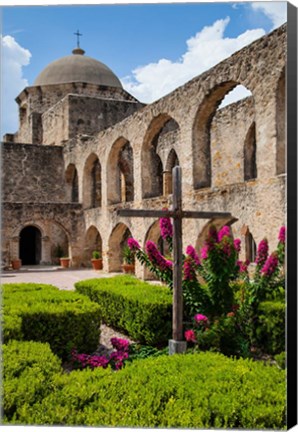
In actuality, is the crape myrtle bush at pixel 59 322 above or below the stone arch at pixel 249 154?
below

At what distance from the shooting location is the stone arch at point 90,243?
1828cm

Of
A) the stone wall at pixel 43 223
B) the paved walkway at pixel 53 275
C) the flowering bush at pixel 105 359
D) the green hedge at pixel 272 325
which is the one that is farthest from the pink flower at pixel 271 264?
the stone wall at pixel 43 223

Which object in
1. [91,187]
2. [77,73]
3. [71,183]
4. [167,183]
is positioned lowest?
[91,187]

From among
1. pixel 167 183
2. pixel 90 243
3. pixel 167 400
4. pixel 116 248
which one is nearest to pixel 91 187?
pixel 90 243

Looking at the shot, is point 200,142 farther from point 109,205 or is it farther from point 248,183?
point 109,205

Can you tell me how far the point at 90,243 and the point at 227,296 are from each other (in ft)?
42.2

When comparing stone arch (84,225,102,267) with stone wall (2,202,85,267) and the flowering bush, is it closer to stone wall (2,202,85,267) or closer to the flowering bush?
stone wall (2,202,85,267)

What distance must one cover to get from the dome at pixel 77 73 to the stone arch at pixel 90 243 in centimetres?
1006

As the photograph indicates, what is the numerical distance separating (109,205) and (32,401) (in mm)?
13009

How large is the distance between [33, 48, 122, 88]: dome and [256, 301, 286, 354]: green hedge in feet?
68.8

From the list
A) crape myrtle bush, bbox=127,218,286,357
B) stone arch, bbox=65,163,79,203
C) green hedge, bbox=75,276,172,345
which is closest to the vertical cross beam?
crape myrtle bush, bbox=127,218,286,357

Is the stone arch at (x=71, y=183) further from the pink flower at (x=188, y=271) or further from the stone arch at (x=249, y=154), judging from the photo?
the pink flower at (x=188, y=271)

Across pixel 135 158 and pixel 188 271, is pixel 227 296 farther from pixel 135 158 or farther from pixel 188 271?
pixel 135 158

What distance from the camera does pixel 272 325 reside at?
5910 millimetres
